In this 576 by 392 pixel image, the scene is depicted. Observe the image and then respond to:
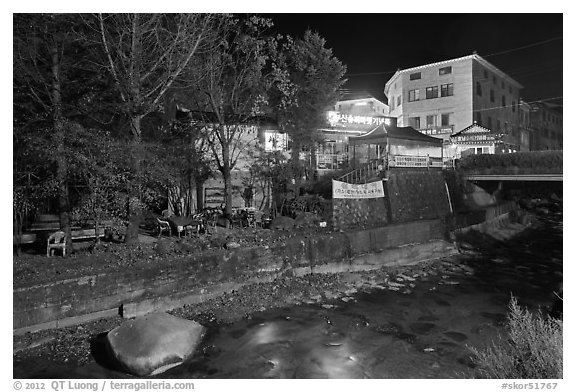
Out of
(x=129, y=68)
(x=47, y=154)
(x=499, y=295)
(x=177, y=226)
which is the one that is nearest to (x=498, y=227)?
(x=499, y=295)

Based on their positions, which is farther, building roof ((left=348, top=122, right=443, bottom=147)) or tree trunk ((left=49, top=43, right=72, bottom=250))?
building roof ((left=348, top=122, right=443, bottom=147))

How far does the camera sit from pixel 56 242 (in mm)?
11516

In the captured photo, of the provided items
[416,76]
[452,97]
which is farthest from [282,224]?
[416,76]

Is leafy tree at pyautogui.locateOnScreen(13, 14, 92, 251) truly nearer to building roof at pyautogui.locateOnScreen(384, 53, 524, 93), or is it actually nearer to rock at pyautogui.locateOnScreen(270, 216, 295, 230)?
rock at pyautogui.locateOnScreen(270, 216, 295, 230)

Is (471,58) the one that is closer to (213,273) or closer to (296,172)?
(296,172)

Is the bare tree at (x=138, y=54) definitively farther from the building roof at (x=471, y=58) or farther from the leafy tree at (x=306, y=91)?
the building roof at (x=471, y=58)

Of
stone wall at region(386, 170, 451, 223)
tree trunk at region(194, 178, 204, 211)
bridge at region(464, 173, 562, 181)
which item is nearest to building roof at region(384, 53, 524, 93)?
bridge at region(464, 173, 562, 181)

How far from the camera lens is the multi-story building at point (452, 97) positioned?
124 feet

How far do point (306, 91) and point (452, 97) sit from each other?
22.9 m

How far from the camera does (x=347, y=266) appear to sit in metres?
16.1

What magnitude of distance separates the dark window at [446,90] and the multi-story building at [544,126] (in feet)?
63.1

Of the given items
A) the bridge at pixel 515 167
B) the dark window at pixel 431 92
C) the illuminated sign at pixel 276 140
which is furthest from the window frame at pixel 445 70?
the illuminated sign at pixel 276 140

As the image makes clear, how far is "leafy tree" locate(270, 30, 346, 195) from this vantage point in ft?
71.6

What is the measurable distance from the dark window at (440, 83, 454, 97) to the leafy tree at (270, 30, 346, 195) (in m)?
20.4
